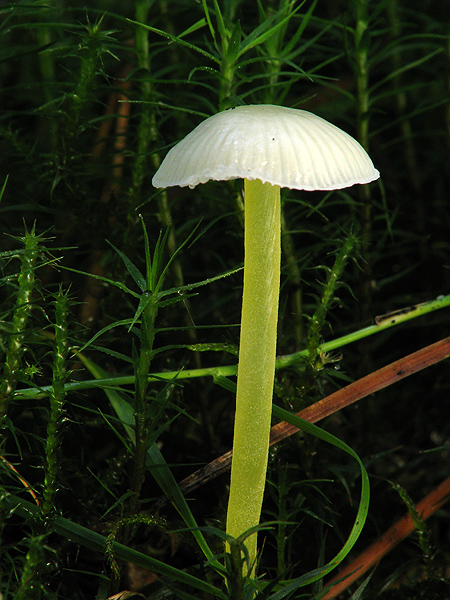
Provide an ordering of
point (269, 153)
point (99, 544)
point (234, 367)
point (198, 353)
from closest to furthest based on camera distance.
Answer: point (269, 153) < point (99, 544) < point (234, 367) < point (198, 353)

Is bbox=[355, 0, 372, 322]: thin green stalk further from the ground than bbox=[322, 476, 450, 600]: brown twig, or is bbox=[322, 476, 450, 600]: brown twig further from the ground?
bbox=[355, 0, 372, 322]: thin green stalk

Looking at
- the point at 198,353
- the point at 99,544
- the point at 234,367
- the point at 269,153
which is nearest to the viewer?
the point at 269,153

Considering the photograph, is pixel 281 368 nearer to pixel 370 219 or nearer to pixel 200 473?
pixel 200 473

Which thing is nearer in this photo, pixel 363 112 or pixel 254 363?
pixel 254 363

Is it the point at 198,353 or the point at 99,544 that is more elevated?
the point at 198,353

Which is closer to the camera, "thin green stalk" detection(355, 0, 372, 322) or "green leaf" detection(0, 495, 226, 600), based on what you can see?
"green leaf" detection(0, 495, 226, 600)

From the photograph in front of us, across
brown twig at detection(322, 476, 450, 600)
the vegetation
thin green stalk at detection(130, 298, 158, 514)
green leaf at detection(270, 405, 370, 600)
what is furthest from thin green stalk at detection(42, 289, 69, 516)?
brown twig at detection(322, 476, 450, 600)

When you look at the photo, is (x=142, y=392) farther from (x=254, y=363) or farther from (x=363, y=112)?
(x=363, y=112)

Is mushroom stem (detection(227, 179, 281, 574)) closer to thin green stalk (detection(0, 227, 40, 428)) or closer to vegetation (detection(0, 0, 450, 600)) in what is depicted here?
vegetation (detection(0, 0, 450, 600))

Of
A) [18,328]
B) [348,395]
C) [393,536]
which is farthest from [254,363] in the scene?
[393,536]
